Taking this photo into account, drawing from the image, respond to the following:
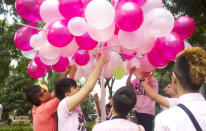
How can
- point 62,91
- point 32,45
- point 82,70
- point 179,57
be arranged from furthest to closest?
point 82,70
point 32,45
point 62,91
point 179,57

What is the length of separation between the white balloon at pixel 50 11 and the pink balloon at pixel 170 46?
4.32 ft

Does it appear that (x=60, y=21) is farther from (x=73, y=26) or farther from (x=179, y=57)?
(x=179, y=57)

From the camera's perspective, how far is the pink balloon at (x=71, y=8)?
8.67 ft

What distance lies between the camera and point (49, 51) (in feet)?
9.83

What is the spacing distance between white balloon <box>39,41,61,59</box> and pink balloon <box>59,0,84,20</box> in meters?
0.47

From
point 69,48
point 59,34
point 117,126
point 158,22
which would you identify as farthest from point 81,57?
point 117,126

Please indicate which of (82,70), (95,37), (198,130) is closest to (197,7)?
(82,70)

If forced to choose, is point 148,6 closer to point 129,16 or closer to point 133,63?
point 129,16

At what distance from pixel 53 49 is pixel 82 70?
88cm

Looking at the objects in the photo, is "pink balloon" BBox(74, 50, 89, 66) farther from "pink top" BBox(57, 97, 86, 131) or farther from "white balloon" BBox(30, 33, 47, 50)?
"pink top" BBox(57, 97, 86, 131)

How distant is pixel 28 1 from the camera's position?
3049mm

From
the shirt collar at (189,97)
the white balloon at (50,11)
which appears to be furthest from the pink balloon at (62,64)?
the shirt collar at (189,97)

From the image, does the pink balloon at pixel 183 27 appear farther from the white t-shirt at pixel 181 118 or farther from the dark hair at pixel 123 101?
the white t-shirt at pixel 181 118

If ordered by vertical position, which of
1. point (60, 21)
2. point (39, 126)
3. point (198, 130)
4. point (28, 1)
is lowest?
point (39, 126)
